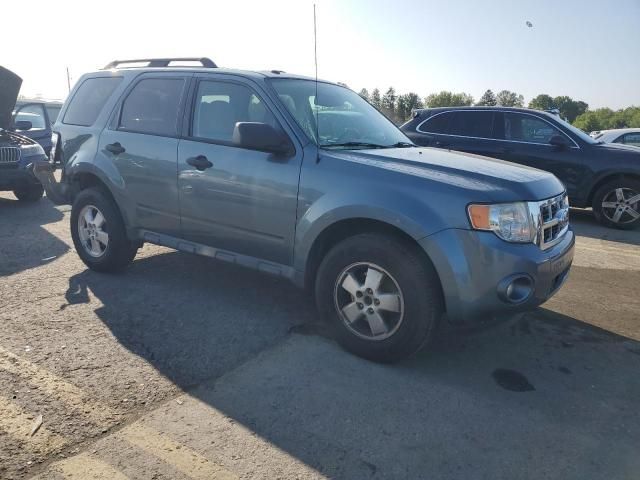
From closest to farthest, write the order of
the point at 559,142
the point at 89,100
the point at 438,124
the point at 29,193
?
the point at 89,100 → the point at 559,142 → the point at 29,193 → the point at 438,124

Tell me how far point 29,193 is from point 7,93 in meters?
1.80

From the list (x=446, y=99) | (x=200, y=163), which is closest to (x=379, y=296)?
(x=200, y=163)

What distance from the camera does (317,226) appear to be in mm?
3490

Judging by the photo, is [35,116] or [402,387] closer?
[402,387]

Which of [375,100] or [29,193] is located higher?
[375,100]

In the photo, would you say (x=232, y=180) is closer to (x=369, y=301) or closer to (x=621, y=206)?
(x=369, y=301)

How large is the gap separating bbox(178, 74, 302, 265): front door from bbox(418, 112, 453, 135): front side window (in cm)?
591

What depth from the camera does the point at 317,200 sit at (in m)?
3.49

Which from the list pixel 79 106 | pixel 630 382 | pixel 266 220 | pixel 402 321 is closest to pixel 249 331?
pixel 266 220

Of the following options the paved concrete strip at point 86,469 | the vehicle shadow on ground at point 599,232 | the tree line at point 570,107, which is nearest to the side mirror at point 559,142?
the vehicle shadow on ground at point 599,232

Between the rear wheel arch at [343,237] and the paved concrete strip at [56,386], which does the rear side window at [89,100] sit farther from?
the rear wheel arch at [343,237]

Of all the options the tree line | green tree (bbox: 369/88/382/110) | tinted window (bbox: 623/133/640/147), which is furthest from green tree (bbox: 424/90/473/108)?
tinted window (bbox: 623/133/640/147)

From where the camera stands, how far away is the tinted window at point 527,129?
8469mm

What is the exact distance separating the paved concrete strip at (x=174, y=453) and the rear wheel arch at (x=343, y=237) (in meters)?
1.48
